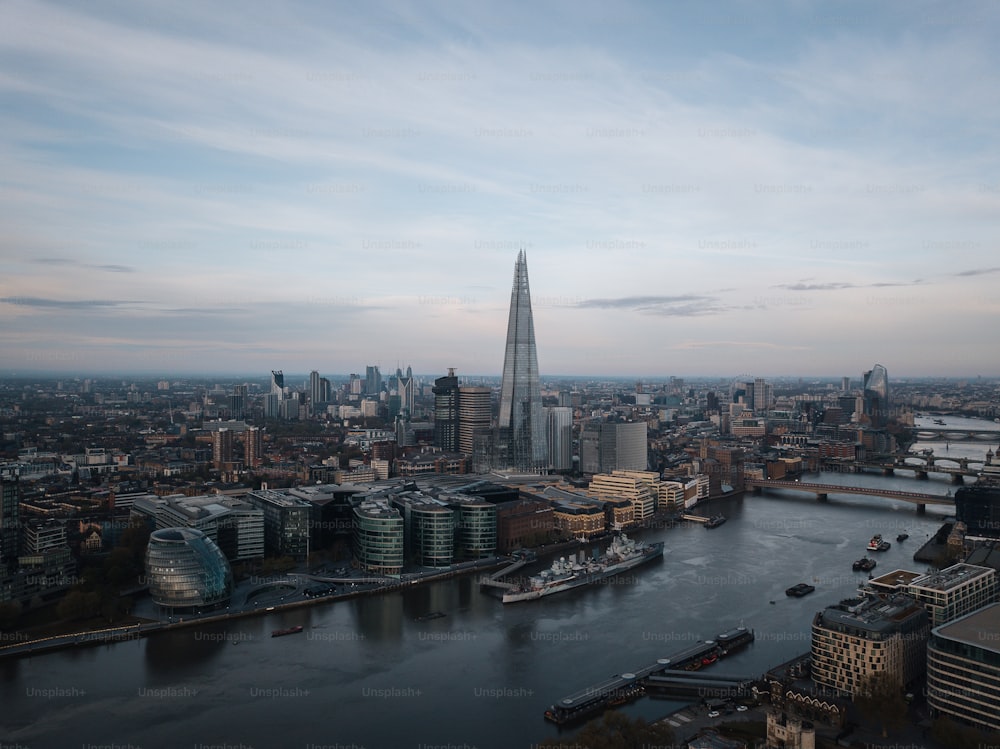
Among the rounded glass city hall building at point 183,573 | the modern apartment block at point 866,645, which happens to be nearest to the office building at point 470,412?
the rounded glass city hall building at point 183,573

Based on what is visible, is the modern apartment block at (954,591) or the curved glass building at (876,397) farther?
the curved glass building at (876,397)

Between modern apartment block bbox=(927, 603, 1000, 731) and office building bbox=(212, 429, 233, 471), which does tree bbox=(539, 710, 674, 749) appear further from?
office building bbox=(212, 429, 233, 471)

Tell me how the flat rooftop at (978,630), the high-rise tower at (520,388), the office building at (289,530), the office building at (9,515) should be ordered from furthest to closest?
the high-rise tower at (520,388) → the office building at (289,530) → the office building at (9,515) → the flat rooftop at (978,630)

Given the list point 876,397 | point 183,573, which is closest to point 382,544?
point 183,573

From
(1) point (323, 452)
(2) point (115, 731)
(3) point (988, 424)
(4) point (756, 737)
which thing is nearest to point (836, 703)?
(4) point (756, 737)

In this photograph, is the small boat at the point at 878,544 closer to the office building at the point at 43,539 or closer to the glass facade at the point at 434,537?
the glass facade at the point at 434,537

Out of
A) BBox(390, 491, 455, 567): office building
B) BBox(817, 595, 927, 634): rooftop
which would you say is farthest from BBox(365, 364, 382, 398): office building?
BBox(817, 595, 927, 634): rooftop
